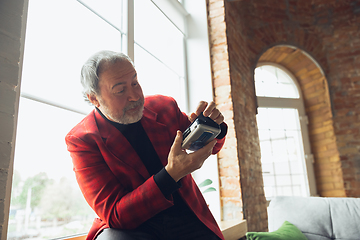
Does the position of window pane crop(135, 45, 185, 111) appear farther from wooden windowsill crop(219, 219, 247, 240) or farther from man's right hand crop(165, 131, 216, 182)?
man's right hand crop(165, 131, 216, 182)

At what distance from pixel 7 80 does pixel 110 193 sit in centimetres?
55

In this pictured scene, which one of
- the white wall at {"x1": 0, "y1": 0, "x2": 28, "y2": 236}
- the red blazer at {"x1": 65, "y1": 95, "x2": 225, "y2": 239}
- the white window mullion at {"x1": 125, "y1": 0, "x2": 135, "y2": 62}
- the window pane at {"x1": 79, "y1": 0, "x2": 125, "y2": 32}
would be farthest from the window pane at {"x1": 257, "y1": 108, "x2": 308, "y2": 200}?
the white wall at {"x1": 0, "y1": 0, "x2": 28, "y2": 236}

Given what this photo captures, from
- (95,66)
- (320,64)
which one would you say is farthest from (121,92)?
(320,64)

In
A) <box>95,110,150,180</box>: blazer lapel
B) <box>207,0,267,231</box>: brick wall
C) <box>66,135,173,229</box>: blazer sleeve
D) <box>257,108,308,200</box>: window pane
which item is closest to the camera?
<box>66,135,173,229</box>: blazer sleeve

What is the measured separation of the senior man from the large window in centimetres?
41

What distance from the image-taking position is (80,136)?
1.04 m

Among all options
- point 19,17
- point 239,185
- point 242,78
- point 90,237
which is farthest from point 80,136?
point 242,78

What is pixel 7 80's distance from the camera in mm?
988

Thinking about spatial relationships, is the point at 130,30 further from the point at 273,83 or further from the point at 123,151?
the point at 273,83

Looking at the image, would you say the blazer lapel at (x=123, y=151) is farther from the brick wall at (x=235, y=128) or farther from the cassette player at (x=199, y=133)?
the brick wall at (x=235, y=128)

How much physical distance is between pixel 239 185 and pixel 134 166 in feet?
5.65

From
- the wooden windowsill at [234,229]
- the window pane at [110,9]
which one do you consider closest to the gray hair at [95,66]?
the window pane at [110,9]

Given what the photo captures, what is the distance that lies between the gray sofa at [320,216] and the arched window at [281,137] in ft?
5.48

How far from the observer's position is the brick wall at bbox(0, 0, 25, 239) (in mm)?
938
